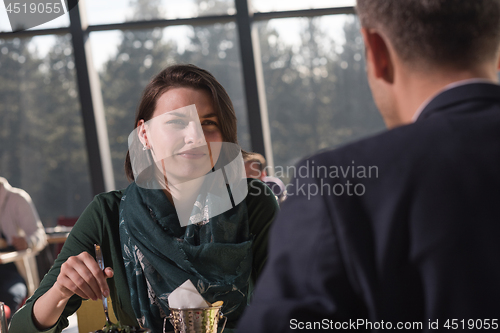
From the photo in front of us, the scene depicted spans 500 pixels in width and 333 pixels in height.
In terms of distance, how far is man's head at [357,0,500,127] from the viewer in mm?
501

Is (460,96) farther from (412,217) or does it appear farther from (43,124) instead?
(43,124)

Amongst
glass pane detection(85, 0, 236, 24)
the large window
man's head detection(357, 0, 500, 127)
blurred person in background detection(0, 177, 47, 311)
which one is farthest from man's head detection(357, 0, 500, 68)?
glass pane detection(85, 0, 236, 24)

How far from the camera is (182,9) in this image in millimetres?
4523

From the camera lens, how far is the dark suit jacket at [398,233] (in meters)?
0.44

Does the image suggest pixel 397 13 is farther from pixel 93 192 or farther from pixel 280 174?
pixel 93 192

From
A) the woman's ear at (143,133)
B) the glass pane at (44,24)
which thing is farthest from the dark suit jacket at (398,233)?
the glass pane at (44,24)

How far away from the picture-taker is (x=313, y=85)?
15.2ft

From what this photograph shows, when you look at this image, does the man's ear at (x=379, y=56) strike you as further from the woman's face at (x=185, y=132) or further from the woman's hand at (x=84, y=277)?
the woman's face at (x=185, y=132)

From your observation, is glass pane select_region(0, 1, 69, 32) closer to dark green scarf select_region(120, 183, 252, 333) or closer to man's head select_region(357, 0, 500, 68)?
dark green scarf select_region(120, 183, 252, 333)

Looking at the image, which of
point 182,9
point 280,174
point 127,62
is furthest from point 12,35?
point 280,174

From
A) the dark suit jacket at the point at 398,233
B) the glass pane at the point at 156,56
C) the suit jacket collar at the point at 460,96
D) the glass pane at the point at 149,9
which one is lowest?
the dark suit jacket at the point at 398,233

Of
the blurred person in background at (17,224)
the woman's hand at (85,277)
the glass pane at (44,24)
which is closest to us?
the woman's hand at (85,277)

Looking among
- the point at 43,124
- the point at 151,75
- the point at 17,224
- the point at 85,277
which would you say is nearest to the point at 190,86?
the point at 85,277

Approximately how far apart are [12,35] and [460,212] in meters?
5.07
